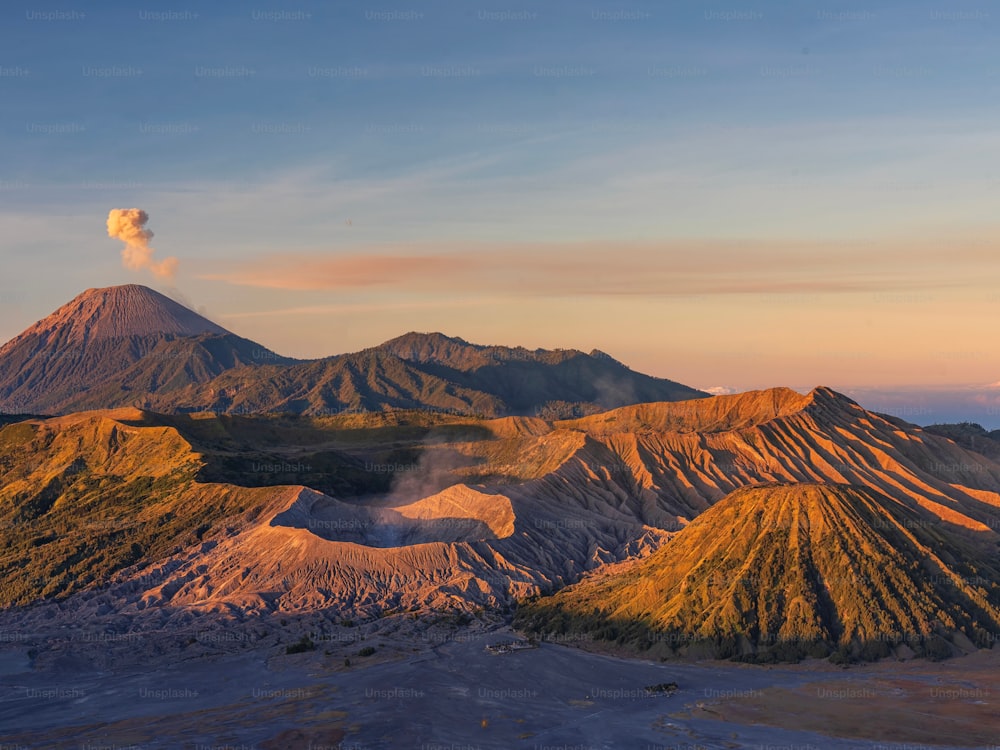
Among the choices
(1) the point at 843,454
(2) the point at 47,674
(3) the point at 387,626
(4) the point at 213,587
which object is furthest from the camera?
(1) the point at 843,454

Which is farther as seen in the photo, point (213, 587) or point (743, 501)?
point (213, 587)

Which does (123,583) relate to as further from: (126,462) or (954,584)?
(954,584)

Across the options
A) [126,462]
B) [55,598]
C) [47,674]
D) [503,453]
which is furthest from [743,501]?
[126,462]

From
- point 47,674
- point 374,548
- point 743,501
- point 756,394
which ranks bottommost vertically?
point 47,674

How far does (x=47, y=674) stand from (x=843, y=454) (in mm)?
107995

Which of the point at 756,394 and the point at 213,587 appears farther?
the point at 756,394

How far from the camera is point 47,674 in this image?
90438 millimetres

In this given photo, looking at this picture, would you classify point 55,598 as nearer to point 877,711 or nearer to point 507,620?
point 507,620

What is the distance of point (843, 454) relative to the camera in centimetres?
15638

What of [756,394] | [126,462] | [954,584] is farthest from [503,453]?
[954,584]

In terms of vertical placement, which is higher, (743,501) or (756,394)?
(756,394)

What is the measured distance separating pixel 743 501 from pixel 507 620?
980 inches

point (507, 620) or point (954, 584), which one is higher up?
point (954, 584)

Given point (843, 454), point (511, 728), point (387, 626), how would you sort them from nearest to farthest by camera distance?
point (511, 728)
point (387, 626)
point (843, 454)
